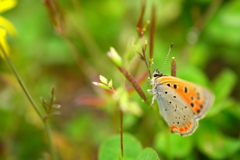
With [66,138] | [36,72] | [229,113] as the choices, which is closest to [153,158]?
[229,113]

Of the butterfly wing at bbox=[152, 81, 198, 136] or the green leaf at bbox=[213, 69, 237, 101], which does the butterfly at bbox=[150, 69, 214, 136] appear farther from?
the green leaf at bbox=[213, 69, 237, 101]

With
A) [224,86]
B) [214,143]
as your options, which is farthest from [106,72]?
[214,143]

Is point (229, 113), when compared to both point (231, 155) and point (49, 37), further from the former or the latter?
point (49, 37)

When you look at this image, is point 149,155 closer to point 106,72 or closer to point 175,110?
point 175,110

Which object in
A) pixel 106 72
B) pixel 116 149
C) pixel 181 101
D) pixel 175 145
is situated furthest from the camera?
pixel 106 72

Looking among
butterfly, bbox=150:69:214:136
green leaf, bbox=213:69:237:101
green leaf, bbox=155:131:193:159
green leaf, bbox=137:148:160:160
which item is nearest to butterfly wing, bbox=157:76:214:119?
butterfly, bbox=150:69:214:136

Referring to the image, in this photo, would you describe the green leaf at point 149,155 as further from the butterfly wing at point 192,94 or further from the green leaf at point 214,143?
the green leaf at point 214,143
